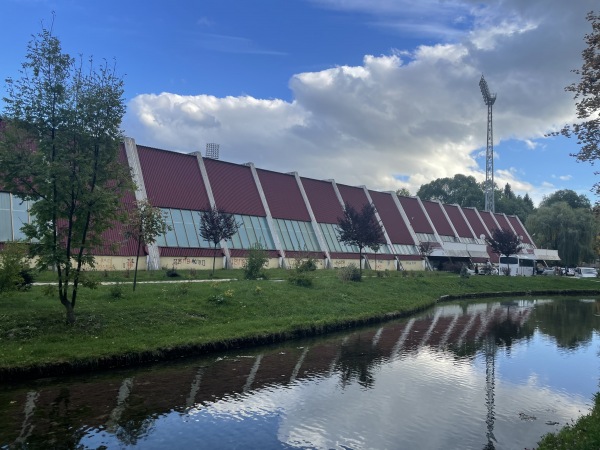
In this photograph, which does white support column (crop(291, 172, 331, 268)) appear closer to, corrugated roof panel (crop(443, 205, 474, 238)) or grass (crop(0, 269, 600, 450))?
grass (crop(0, 269, 600, 450))

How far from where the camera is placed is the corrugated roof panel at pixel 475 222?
3248 inches

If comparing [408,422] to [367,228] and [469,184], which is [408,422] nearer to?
[367,228]

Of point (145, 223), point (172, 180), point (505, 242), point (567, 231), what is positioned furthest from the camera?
point (567, 231)

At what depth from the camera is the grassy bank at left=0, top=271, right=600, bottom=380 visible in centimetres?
1423

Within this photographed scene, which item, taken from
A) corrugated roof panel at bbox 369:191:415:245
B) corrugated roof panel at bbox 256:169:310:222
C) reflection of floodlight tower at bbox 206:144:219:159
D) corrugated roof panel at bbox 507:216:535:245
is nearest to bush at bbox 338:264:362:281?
corrugated roof panel at bbox 256:169:310:222

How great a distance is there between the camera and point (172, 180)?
42375 millimetres

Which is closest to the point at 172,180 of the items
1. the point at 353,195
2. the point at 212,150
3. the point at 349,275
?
the point at 349,275

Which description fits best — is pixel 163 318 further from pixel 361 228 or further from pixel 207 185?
pixel 207 185

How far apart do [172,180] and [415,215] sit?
134 ft

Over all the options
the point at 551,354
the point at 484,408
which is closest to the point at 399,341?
the point at 551,354

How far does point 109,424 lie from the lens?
9.69 meters

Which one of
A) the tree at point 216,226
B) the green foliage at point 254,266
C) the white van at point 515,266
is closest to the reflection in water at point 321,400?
the green foliage at point 254,266

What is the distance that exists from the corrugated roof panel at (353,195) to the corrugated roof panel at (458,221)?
22.5 m

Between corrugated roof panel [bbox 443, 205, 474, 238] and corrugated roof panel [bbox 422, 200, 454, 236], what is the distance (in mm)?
2277
